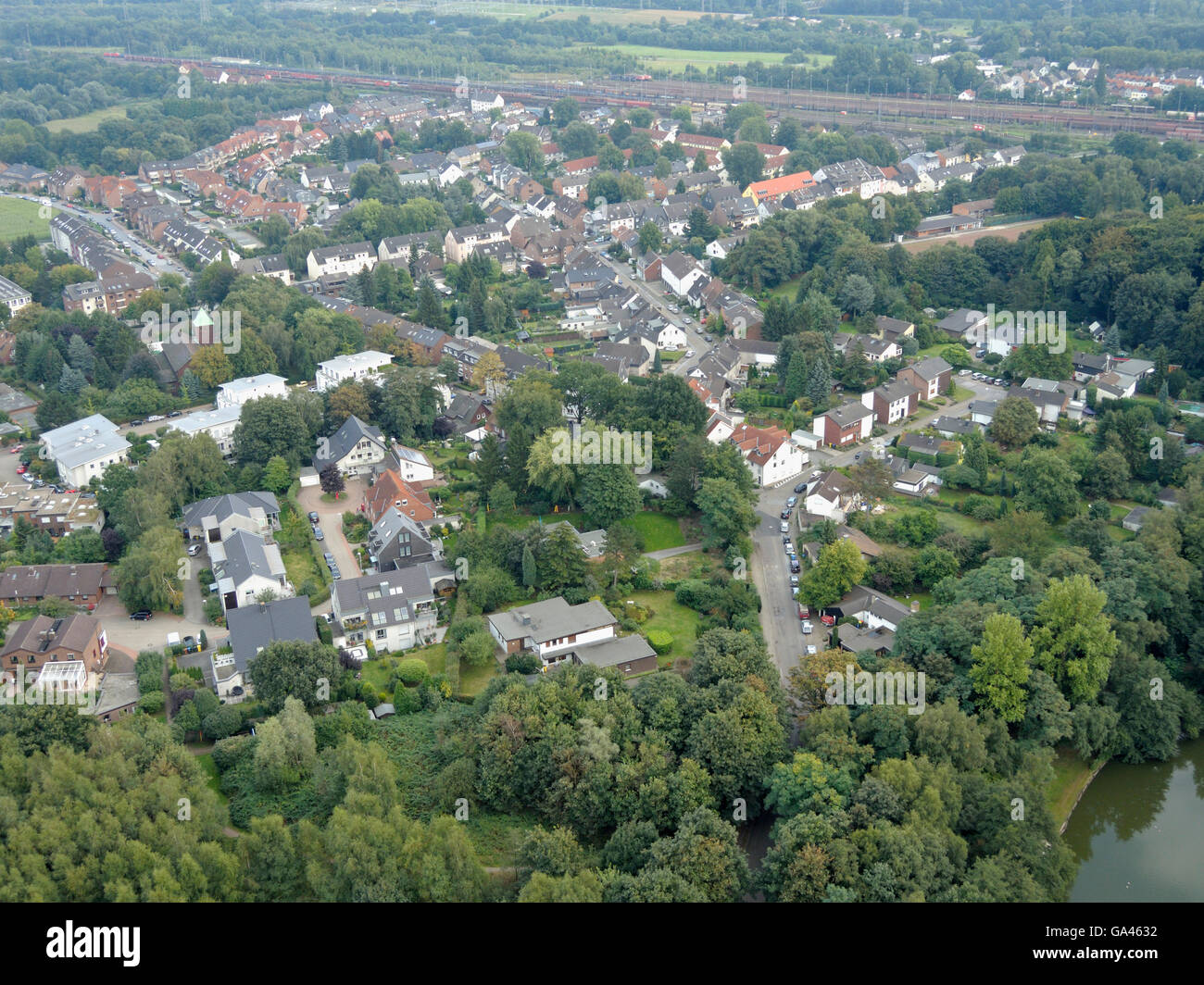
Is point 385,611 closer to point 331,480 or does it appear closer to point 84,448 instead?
point 331,480

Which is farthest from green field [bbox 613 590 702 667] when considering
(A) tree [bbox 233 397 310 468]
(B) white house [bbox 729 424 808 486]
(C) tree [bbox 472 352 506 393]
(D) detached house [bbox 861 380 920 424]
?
(D) detached house [bbox 861 380 920 424]

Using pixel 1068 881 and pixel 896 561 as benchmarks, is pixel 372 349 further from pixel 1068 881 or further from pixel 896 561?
pixel 1068 881

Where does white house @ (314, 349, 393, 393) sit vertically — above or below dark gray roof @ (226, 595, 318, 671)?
above

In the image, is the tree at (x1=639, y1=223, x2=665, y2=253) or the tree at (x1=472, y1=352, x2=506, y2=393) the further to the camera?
the tree at (x1=639, y1=223, x2=665, y2=253)

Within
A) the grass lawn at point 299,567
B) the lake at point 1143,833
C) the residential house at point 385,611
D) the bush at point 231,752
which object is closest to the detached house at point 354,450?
the grass lawn at point 299,567

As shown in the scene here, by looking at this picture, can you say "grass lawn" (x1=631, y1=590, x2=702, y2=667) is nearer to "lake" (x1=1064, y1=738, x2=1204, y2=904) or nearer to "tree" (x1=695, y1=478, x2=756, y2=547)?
"tree" (x1=695, y1=478, x2=756, y2=547)

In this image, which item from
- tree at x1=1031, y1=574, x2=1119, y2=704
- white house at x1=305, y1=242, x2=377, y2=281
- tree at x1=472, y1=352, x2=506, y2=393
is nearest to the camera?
tree at x1=1031, y1=574, x2=1119, y2=704

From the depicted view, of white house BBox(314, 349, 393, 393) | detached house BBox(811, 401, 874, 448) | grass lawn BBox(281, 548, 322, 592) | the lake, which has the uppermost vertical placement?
white house BBox(314, 349, 393, 393)
